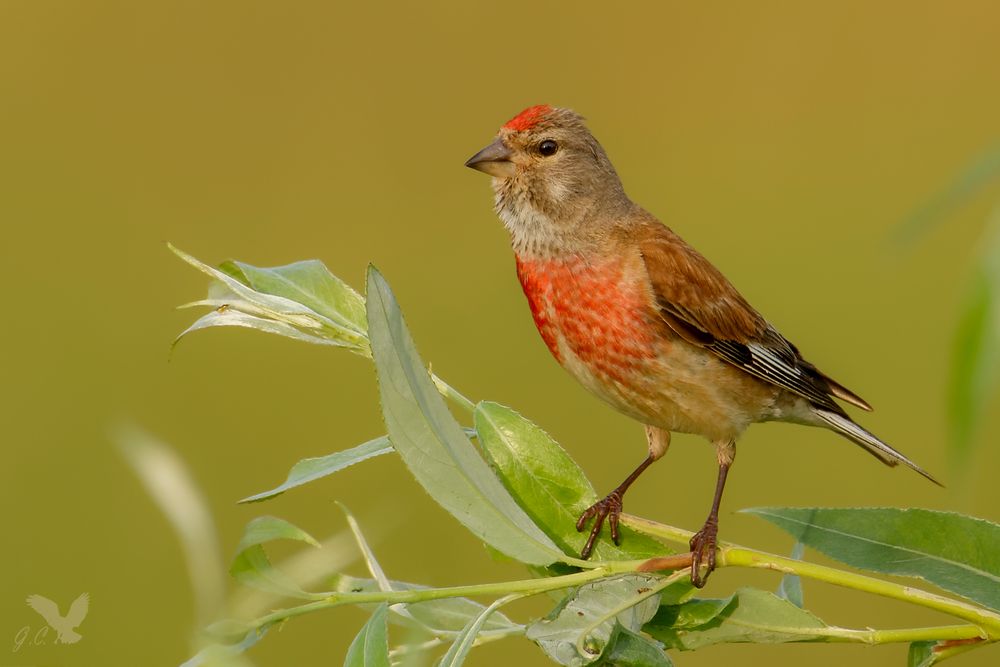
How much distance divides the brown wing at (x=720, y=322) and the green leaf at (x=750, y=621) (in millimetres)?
1258

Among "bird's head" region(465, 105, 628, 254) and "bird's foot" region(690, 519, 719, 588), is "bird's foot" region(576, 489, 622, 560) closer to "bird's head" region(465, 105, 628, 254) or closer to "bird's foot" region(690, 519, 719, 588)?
"bird's foot" region(690, 519, 719, 588)

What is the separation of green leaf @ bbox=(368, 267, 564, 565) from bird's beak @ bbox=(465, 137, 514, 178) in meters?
1.57

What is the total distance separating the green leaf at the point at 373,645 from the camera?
160cm

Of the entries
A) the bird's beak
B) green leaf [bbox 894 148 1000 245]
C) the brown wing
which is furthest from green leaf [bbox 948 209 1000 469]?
the bird's beak

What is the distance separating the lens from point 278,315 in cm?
203

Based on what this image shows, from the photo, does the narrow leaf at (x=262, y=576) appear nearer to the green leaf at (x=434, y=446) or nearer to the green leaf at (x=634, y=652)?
the green leaf at (x=434, y=446)

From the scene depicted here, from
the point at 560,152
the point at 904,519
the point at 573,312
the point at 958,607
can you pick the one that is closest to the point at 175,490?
A: the point at 958,607

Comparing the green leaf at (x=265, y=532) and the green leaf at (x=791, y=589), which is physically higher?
the green leaf at (x=265, y=532)

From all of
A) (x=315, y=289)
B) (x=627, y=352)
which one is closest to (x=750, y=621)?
(x=315, y=289)

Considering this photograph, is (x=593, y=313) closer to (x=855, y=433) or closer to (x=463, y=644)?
(x=855, y=433)

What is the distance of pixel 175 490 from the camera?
1272 millimetres

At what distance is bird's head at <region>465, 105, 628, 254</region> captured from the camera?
3215 millimetres

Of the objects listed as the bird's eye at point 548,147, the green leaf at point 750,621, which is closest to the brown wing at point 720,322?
the bird's eye at point 548,147

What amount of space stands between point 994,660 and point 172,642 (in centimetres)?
404
